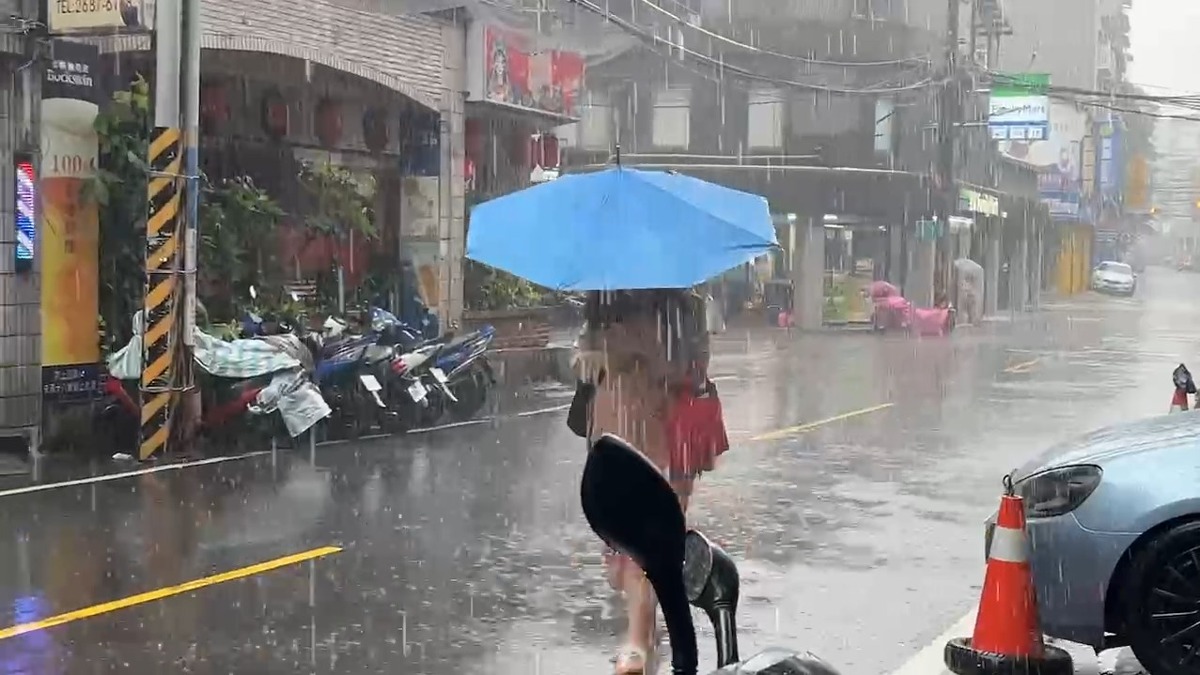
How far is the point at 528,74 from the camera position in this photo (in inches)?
870

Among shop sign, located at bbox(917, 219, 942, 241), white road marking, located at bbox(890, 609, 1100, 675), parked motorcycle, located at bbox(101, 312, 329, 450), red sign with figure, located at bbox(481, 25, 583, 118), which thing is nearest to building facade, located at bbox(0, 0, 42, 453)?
parked motorcycle, located at bbox(101, 312, 329, 450)

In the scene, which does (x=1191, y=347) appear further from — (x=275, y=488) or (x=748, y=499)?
(x=275, y=488)

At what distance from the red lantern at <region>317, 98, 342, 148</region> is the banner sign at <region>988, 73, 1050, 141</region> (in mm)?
25374

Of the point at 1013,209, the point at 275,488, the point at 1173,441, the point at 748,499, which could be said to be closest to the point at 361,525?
the point at 275,488

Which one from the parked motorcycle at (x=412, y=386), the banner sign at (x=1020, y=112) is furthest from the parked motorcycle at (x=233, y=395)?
the banner sign at (x=1020, y=112)

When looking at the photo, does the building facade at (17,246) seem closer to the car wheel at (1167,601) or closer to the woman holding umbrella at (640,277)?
the woman holding umbrella at (640,277)

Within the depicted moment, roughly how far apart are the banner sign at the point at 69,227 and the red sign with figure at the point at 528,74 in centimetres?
792

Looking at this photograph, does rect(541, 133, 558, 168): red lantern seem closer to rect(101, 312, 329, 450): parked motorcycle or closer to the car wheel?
rect(101, 312, 329, 450): parked motorcycle

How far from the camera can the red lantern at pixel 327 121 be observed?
1955cm

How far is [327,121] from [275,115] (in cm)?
99

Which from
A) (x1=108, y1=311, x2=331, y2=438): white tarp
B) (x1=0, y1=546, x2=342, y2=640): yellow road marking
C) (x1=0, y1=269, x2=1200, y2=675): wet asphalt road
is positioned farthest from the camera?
(x1=108, y1=311, x2=331, y2=438): white tarp

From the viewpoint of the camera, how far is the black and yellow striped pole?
41.1 ft

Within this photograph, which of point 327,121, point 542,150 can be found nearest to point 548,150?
point 542,150

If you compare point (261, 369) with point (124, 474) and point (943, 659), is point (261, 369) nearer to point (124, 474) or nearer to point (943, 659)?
point (124, 474)
